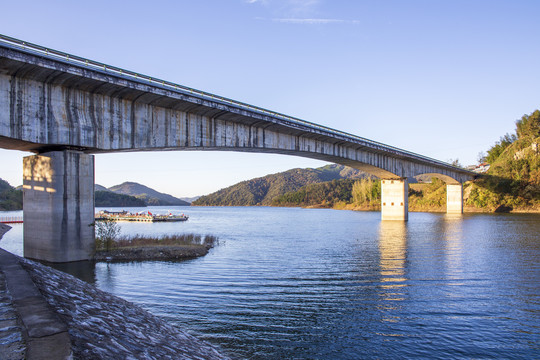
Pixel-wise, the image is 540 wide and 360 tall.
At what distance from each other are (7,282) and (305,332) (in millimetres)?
8832

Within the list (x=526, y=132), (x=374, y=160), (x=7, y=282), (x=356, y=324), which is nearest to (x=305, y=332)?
(x=356, y=324)

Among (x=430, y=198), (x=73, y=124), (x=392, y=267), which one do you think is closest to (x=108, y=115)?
(x=73, y=124)

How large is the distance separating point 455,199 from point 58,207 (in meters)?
102

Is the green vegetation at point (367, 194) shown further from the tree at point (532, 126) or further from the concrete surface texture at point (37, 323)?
the concrete surface texture at point (37, 323)

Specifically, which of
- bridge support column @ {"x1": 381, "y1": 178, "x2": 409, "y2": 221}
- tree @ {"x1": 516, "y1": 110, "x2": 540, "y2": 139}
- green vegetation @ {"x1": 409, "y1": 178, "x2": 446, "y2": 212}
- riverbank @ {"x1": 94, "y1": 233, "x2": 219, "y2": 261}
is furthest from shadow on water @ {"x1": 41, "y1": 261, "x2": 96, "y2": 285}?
tree @ {"x1": 516, "y1": 110, "x2": 540, "y2": 139}

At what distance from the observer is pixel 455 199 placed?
102188mm

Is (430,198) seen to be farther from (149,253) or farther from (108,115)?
(108,115)

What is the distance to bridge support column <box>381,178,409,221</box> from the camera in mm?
70312

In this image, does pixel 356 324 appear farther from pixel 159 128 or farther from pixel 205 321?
pixel 159 128

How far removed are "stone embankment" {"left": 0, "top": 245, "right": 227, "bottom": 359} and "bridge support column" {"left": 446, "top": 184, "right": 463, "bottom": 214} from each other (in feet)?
344

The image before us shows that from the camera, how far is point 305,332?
12703mm

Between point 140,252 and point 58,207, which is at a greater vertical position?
point 58,207

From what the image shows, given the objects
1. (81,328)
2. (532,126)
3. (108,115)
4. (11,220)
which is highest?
(532,126)

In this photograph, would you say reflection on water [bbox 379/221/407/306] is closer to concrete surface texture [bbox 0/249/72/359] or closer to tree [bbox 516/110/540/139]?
concrete surface texture [bbox 0/249/72/359]
